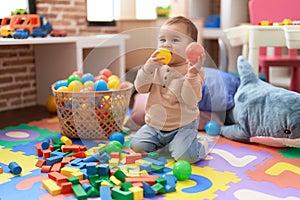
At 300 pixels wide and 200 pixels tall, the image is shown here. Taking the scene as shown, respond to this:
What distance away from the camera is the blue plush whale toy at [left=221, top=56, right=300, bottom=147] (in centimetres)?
131

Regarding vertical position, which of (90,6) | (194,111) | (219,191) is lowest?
(219,191)

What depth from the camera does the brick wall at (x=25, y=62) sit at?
6.68 feet

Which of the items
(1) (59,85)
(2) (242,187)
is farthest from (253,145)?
(1) (59,85)

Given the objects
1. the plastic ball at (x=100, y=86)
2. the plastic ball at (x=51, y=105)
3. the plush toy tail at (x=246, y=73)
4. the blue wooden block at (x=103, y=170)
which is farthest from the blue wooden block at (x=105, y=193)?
the plastic ball at (x=51, y=105)

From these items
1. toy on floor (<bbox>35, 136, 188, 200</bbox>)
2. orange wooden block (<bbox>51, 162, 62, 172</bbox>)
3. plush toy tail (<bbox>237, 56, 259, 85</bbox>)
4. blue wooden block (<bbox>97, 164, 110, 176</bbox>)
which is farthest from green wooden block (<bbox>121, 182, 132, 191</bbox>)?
plush toy tail (<bbox>237, 56, 259, 85</bbox>)

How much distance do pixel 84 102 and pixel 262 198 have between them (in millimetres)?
732

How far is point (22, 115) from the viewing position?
6.34 feet

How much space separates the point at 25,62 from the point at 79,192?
52.0 inches

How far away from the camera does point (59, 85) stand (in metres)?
1.55

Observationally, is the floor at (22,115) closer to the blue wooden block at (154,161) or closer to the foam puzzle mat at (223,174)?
the foam puzzle mat at (223,174)

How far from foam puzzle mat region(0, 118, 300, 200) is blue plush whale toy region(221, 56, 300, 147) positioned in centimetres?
4

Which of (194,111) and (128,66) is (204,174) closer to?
(194,111)

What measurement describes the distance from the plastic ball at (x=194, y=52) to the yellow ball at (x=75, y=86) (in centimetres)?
53

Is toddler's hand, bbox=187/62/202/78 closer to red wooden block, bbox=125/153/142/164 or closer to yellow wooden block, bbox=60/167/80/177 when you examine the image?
red wooden block, bbox=125/153/142/164
